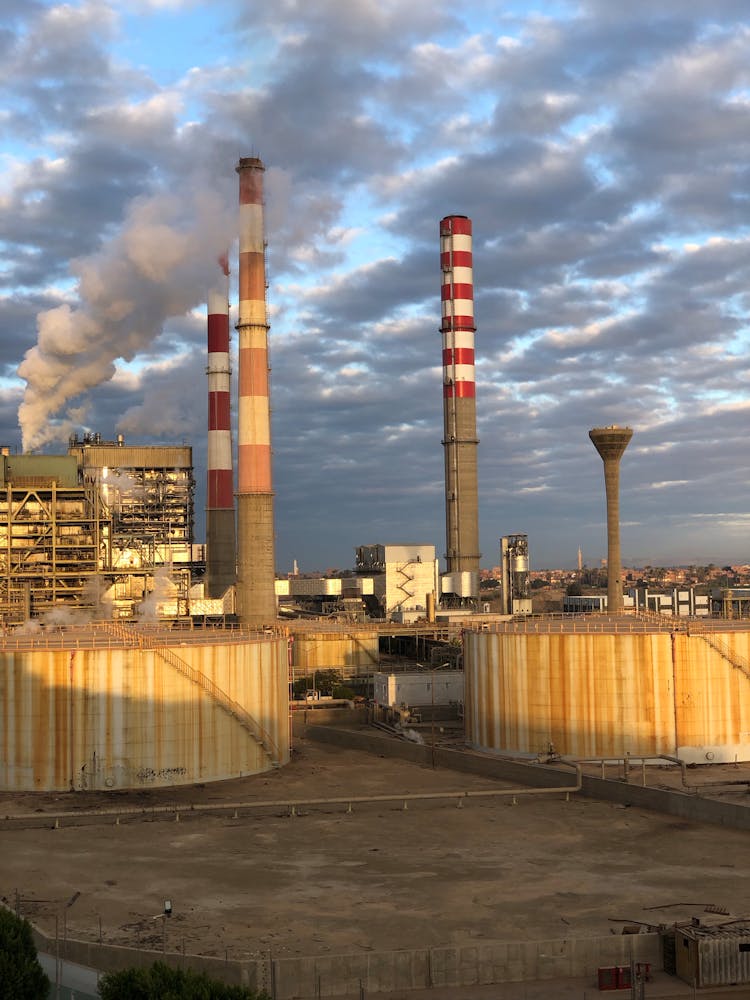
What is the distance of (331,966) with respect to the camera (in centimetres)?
2170

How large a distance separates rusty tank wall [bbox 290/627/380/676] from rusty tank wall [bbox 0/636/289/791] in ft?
92.9

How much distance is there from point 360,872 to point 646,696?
57.4 feet

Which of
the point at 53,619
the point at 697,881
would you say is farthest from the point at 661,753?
the point at 53,619

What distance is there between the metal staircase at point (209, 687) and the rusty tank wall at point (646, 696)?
10467 millimetres

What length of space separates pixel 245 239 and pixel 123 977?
56415 mm

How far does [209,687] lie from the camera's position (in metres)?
41.5

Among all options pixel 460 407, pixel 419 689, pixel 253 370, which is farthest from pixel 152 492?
pixel 419 689

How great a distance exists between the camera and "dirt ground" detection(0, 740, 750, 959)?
24625 millimetres

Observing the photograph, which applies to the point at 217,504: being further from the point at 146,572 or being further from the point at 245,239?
the point at 245,239

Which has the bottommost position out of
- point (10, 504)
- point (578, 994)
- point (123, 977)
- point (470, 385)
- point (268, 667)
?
point (578, 994)

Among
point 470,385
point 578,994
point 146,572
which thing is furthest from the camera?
point 470,385

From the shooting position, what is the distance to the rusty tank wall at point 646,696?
141ft

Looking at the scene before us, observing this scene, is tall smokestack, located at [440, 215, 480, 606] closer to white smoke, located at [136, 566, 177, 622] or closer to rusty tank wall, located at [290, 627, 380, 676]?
rusty tank wall, located at [290, 627, 380, 676]

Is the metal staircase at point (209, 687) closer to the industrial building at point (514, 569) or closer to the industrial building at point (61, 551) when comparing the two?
the industrial building at point (61, 551)
